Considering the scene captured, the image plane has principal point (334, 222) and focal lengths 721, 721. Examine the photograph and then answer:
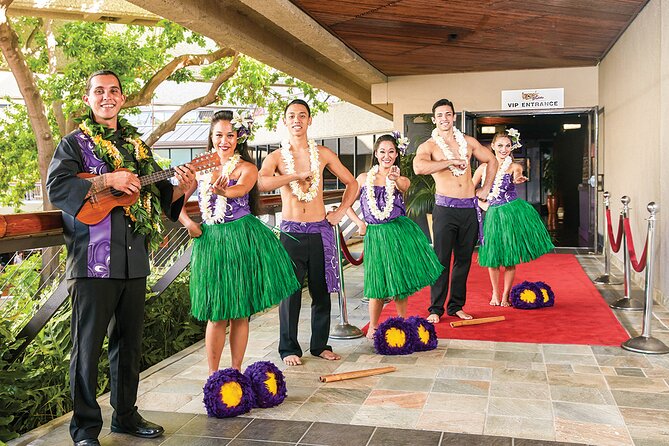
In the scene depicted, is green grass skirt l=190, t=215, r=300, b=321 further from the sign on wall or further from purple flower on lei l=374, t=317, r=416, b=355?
the sign on wall

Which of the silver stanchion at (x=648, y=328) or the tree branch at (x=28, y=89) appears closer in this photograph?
the silver stanchion at (x=648, y=328)

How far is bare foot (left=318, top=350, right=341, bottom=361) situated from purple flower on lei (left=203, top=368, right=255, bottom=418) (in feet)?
3.25

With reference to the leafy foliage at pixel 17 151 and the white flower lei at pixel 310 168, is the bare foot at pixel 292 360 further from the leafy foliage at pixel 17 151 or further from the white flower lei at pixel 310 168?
the leafy foliage at pixel 17 151

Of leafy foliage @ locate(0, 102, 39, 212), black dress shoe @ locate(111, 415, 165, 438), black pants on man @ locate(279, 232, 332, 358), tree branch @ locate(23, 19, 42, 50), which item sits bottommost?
black dress shoe @ locate(111, 415, 165, 438)

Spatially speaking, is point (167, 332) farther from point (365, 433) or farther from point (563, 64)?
point (563, 64)

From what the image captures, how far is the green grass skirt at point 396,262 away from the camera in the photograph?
456 centimetres

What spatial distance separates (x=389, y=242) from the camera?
182 inches

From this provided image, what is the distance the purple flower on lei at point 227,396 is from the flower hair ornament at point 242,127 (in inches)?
44.8

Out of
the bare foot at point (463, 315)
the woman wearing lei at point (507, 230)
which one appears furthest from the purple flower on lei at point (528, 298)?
the bare foot at point (463, 315)

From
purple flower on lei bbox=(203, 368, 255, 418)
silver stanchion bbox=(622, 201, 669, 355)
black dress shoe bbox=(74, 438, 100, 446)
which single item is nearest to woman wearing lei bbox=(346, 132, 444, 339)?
silver stanchion bbox=(622, 201, 669, 355)

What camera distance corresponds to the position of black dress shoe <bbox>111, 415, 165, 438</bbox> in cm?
297

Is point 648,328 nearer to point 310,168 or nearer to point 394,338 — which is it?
point 394,338

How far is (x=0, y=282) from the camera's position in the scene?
4.05m

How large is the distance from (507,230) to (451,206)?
0.69 metres
